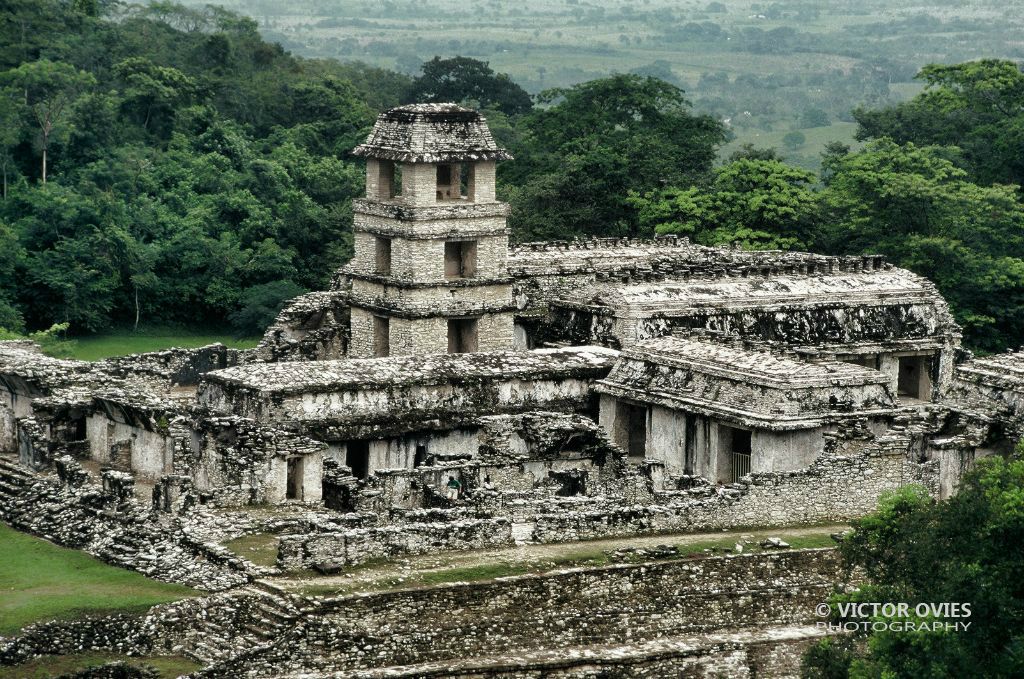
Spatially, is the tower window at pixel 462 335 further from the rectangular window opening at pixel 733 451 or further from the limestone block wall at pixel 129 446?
the limestone block wall at pixel 129 446

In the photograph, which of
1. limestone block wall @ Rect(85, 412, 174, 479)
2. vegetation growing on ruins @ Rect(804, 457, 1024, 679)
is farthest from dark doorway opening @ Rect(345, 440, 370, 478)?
vegetation growing on ruins @ Rect(804, 457, 1024, 679)

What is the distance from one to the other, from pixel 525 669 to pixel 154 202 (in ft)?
125

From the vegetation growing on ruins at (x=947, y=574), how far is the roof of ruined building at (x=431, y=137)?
59.1ft

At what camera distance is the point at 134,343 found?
6800cm

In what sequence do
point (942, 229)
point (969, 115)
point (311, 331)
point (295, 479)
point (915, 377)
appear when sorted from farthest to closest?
point (969, 115)
point (942, 229)
point (915, 377)
point (311, 331)
point (295, 479)

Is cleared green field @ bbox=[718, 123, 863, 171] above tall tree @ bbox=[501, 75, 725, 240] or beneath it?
beneath

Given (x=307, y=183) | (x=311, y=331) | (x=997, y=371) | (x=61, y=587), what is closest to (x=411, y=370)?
(x=311, y=331)

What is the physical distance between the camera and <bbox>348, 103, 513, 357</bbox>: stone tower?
54.1m

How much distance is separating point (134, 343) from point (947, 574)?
36.2 metres

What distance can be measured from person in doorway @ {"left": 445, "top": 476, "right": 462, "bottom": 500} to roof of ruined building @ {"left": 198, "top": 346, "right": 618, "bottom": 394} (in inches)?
146

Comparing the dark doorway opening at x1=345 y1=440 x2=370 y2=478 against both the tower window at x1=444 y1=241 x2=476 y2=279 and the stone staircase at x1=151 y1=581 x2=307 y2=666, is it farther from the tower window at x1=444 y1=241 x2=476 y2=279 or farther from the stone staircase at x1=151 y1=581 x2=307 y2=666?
the stone staircase at x1=151 y1=581 x2=307 y2=666

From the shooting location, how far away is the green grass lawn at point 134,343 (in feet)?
217

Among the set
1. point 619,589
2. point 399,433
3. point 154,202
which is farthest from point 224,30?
point 619,589

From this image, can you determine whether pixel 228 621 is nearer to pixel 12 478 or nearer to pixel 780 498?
pixel 12 478
